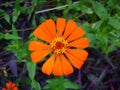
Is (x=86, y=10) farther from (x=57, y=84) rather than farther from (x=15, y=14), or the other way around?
(x=57, y=84)

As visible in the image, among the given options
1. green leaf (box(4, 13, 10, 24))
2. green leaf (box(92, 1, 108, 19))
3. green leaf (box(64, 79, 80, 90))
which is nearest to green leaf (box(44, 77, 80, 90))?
green leaf (box(64, 79, 80, 90))

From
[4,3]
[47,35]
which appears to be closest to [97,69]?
[47,35]

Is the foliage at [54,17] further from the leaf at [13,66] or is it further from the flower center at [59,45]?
the flower center at [59,45]

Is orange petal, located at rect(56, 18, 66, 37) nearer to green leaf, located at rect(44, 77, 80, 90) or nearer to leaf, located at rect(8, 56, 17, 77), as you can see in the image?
green leaf, located at rect(44, 77, 80, 90)

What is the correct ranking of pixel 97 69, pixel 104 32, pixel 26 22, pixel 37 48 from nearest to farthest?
1. pixel 37 48
2. pixel 104 32
3. pixel 97 69
4. pixel 26 22

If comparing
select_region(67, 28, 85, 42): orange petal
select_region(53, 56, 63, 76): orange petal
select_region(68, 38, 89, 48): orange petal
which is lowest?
select_region(53, 56, 63, 76): orange petal

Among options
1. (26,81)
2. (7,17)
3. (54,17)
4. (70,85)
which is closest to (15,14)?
(7,17)

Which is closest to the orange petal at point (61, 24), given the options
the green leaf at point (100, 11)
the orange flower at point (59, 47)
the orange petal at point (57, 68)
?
the orange flower at point (59, 47)

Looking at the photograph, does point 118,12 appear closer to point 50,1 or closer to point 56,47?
point 50,1
